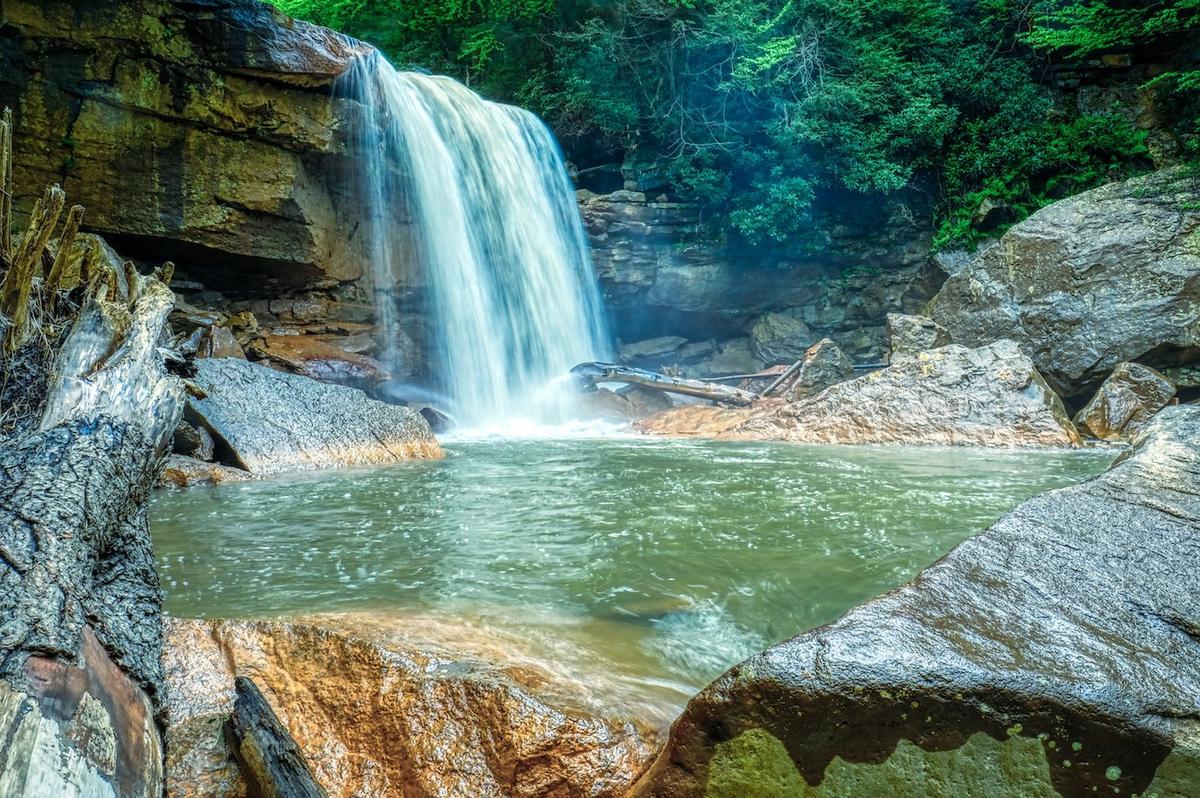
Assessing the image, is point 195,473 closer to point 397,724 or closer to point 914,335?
point 397,724

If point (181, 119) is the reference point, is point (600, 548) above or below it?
below

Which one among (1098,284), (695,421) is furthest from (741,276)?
(1098,284)

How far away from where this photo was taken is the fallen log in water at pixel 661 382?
12.5 meters

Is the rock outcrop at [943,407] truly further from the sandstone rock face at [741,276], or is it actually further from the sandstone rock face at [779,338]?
the sandstone rock face at [779,338]

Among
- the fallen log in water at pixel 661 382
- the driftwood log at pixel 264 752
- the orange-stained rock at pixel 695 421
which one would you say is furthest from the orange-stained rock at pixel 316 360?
the driftwood log at pixel 264 752

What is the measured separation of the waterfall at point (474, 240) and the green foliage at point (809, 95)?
2576 millimetres

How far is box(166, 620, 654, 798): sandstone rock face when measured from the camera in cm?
168

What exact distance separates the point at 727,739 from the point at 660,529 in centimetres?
284

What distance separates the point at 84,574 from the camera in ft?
5.66

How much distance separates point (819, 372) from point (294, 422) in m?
8.39

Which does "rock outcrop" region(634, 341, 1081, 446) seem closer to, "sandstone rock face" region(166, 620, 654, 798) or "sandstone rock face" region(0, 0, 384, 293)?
"sandstone rock face" region(166, 620, 654, 798)

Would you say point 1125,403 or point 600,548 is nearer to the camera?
point 600,548

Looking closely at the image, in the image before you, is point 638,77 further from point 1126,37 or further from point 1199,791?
point 1199,791

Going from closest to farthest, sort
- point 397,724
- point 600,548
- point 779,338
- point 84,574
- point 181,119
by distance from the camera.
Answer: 1. point 84,574
2. point 397,724
3. point 600,548
4. point 181,119
5. point 779,338
